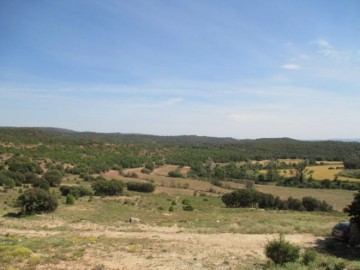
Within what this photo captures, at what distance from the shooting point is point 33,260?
1590 centimetres

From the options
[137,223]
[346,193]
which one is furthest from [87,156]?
[137,223]

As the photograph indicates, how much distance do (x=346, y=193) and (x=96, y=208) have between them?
5397 cm

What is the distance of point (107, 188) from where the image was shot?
178ft

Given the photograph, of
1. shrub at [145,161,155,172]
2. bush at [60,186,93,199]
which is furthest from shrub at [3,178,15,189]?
shrub at [145,161,155,172]

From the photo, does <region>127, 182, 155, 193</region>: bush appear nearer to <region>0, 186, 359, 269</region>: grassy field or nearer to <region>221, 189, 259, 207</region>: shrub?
<region>221, 189, 259, 207</region>: shrub

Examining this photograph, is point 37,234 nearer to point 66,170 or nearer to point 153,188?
point 153,188

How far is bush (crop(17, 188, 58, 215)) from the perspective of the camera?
31047 mm

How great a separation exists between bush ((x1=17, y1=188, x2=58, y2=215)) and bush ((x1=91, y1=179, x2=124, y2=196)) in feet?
70.5

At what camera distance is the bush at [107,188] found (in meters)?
53.8

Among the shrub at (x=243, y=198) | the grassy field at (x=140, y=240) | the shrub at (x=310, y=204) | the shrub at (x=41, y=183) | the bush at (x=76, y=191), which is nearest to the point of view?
the grassy field at (x=140, y=240)

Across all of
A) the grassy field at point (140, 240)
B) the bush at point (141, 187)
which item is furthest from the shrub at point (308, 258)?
the bush at point (141, 187)

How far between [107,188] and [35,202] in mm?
23284

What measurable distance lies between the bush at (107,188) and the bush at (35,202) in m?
21.5

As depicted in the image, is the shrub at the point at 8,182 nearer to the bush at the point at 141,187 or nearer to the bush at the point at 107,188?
the bush at the point at 107,188
